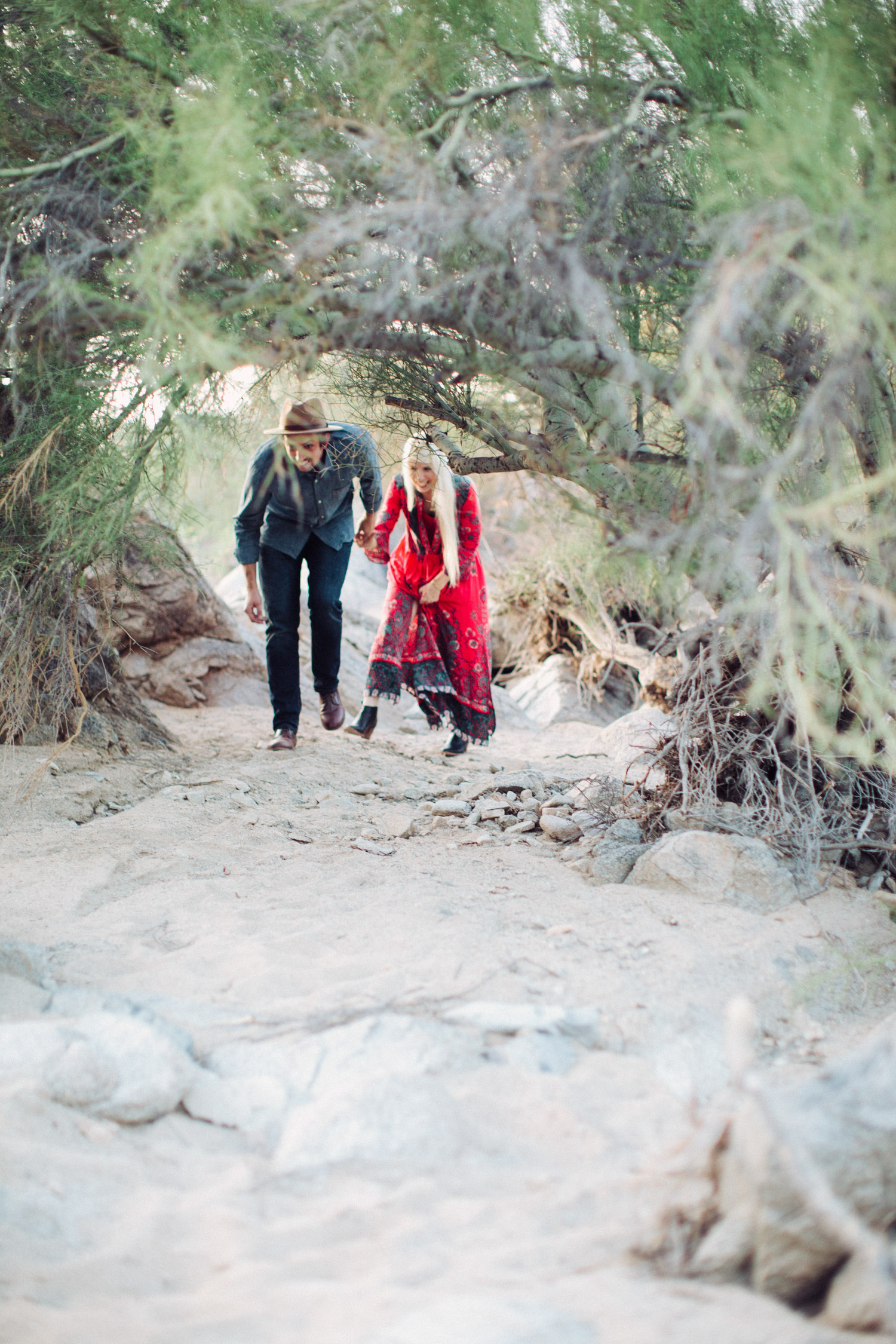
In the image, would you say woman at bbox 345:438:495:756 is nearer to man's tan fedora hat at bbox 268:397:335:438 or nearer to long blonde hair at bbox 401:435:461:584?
long blonde hair at bbox 401:435:461:584

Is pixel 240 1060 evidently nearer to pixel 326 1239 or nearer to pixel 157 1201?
pixel 157 1201

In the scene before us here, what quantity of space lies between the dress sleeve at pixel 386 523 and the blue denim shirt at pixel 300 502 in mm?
142

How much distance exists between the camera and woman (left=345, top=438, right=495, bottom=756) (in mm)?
4957

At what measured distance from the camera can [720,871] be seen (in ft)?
9.86

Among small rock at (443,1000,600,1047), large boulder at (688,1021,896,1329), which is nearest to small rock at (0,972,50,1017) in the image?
small rock at (443,1000,600,1047)

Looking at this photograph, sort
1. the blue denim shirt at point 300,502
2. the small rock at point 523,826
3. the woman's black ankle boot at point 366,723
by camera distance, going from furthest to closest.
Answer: the woman's black ankle boot at point 366,723
the blue denim shirt at point 300,502
the small rock at point 523,826

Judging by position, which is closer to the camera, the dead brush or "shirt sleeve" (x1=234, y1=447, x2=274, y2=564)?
the dead brush

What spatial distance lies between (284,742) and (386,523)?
52.8 inches

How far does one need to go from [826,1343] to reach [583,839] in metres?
2.41

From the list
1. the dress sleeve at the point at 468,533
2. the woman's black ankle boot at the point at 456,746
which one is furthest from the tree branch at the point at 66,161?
the woman's black ankle boot at the point at 456,746

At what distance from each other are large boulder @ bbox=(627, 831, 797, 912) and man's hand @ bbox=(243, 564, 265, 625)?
271 cm

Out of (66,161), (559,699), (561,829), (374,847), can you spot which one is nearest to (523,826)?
(561,829)

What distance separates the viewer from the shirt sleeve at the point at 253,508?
467 cm

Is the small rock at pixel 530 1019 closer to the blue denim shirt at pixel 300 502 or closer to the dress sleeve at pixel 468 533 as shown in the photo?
the blue denim shirt at pixel 300 502
